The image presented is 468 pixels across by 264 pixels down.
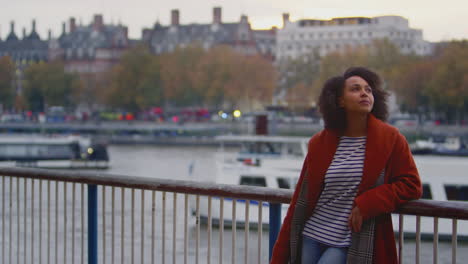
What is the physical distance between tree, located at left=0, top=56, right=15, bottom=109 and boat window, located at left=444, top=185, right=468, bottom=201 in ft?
243

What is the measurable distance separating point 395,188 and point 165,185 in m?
1.52

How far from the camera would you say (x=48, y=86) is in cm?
8425

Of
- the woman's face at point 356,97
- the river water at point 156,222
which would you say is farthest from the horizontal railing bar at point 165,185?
the woman's face at point 356,97

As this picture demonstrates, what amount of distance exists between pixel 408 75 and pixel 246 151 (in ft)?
129

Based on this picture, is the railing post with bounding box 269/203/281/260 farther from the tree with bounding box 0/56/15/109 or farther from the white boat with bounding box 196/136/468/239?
the tree with bounding box 0/56/15/109

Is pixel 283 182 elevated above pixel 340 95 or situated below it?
below

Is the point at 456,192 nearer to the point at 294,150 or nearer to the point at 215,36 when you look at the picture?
the point at 294,150

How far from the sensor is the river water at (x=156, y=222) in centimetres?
631

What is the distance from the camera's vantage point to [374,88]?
320cm

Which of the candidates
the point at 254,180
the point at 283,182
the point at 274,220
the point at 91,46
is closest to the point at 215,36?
the point at 91,46

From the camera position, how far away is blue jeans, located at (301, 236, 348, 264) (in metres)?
Result: 3.05

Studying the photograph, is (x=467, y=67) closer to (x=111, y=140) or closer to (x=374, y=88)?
(x=111, y=140)

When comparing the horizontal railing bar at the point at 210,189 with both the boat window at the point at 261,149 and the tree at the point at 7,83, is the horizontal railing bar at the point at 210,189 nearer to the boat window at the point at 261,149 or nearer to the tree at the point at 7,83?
the boat window at the point at 261,149

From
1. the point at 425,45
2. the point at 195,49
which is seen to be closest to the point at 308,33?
the point at 425,45
